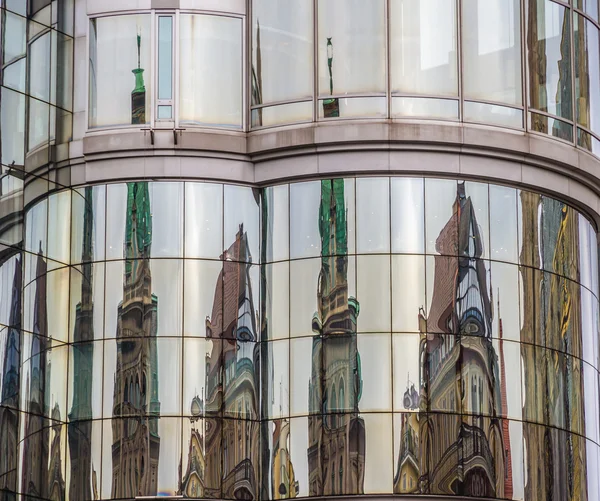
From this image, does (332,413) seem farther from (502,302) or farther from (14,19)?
(14,19)

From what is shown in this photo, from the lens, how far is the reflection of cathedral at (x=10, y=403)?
44.4 metres

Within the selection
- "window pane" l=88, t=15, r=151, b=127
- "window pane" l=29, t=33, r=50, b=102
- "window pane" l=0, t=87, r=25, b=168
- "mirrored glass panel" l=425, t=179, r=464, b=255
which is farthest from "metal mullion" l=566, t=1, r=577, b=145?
"window pane" l=0, t=87, r=25, b=168

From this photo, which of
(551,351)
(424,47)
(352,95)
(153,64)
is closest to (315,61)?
(352,95)

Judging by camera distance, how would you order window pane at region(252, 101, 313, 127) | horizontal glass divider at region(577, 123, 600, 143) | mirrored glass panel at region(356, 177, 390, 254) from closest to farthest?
mirrored glass panel at region(356, 177, 390, 254)
window pane at region(252, 101, 313, 127)
horizontal glass divider at region(577, 123, 600, 143)

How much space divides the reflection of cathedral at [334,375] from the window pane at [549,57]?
17.8 feet

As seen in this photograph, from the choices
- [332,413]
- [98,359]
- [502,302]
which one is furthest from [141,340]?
[502,302]

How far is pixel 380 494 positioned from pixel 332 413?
6.90ft

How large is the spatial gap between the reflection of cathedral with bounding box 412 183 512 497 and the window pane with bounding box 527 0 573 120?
3.72 m

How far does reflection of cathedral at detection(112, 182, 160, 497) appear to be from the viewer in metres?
43.8

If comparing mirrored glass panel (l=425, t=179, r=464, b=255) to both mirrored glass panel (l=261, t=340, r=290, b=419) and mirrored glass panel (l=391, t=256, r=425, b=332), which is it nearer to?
mirrored glass panel (l=391, t=256, r=425, b=332)

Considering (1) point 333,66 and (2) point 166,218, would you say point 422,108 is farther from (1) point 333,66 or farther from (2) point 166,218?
(2) point 166,218

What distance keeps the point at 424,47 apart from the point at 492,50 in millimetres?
1646

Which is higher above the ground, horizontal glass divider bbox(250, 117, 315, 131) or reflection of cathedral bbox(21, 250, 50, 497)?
horizontal glass divider bbox(250, 117, 315, 131)

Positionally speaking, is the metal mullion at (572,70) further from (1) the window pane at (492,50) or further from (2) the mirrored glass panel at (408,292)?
(2) the mirrored glass panel at (408,292)
